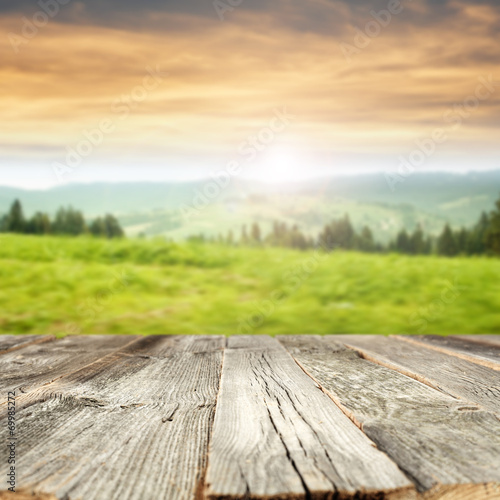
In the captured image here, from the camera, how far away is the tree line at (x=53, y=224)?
224 inches

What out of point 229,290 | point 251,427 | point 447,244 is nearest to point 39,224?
point 229,290

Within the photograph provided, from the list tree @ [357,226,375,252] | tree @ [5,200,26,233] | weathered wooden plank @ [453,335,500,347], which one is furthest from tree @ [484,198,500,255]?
tree @ [5,200,26,233]

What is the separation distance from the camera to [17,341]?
6.35 feet

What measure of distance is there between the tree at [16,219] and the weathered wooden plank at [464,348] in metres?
5.28

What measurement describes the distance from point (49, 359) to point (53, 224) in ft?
15.2

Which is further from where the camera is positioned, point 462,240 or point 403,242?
point 403,242

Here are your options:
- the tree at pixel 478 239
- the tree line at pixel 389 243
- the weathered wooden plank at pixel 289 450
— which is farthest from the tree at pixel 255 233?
the weathered wooden plank at pixel 289 450

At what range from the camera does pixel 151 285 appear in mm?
5410

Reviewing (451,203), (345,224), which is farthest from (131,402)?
(451,203)

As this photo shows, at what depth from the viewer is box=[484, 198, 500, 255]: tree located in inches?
211

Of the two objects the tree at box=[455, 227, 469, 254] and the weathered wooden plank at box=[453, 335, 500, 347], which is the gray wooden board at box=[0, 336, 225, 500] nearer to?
the weathered wooden plank at box=[453, 335, 500, 347]

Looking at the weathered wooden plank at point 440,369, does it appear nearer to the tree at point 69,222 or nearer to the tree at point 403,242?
the tree at point 403,242

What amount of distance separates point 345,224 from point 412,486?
519cm

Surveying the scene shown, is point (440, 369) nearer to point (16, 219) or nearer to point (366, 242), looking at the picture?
point (366, 242)
